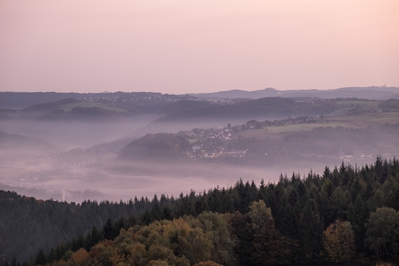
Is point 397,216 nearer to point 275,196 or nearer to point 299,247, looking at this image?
point 299,247

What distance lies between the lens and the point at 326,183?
11725 cm

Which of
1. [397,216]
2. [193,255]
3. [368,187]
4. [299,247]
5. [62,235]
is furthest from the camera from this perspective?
[62,235]

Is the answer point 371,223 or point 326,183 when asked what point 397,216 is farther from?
point 326,183

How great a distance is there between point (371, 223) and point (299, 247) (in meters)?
13.3

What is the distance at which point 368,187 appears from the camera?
372ft

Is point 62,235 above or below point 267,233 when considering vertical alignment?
below

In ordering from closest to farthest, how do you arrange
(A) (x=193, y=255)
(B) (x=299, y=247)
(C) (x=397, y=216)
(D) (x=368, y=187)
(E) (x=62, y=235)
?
(A) (x=193, y=255) → (C) (x=397, y=216) → (B) (x=299, y=247) → (D) (x=368, y=187) → (E) (x=62, y=235)

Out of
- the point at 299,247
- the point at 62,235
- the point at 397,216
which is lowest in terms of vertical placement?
the point at 62,235

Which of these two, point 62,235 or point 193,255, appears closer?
point 193,255

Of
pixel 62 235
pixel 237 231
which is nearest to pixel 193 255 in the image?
pixel 237 231

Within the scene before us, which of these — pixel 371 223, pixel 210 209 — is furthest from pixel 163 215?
pixel 371 223

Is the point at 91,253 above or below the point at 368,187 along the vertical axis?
below

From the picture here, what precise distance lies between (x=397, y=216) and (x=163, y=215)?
139 ft

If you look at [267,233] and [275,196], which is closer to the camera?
[267,233]
